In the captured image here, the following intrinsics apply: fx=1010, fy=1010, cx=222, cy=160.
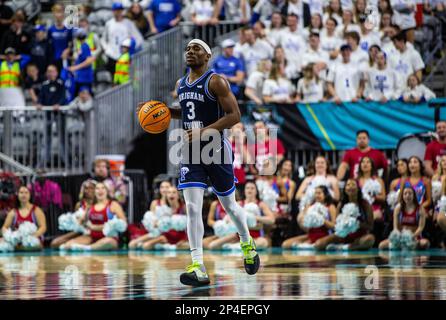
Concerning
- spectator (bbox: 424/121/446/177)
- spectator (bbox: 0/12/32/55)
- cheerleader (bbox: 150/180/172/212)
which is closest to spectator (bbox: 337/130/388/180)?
spectator (bbox: 424/121/446/177)

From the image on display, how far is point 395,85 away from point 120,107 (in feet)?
18.4

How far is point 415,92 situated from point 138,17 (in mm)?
7048

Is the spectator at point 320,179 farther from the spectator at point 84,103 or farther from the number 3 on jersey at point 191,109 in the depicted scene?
the number 3 on jersey at point 191,109

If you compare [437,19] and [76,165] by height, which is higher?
[437,19]

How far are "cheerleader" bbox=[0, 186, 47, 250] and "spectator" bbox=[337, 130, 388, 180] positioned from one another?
17.9ft

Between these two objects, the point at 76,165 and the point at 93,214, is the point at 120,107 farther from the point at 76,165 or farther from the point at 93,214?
the point at 93,214

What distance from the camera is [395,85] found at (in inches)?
744

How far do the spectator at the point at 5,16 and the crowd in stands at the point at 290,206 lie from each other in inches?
248

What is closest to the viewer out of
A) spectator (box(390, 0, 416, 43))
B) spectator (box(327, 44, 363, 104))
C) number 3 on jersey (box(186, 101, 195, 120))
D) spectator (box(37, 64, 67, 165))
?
number 3 on jersey (box(186, 101, 195, 120))

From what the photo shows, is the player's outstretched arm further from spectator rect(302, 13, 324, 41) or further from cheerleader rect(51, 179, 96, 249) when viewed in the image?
spectator rect(302, 13, 324, 41)

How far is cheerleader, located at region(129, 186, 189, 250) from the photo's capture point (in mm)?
17969

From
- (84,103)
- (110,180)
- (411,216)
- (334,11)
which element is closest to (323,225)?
(411,216)

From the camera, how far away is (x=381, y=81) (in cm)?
1883
